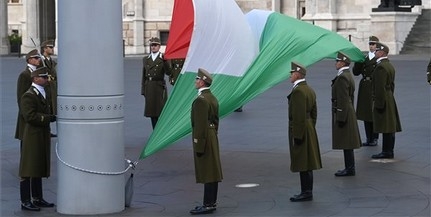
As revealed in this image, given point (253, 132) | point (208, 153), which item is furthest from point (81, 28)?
point (253, 132)

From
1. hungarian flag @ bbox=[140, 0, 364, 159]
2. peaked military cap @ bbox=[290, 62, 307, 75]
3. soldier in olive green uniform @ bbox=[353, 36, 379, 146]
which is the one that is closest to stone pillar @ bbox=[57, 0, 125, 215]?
hungarian flag @ bbox=[140, 0, 364, 159]

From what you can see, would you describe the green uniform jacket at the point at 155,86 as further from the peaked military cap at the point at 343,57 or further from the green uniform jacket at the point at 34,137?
the green uniform jacket at the point at 34,137

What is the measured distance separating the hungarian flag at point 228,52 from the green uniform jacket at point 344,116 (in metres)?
0.45

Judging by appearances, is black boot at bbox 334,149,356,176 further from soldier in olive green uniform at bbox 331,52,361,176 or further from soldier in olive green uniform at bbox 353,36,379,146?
soldier in olive green uniform at bbox 353,36,379,146

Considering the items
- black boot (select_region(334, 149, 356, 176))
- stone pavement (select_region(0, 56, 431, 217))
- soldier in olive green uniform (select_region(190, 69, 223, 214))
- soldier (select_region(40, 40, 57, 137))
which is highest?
soldier (select_region(40, 40, 57, 137))

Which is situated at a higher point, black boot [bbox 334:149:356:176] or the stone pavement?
black boot [bbox 334:149:356:176]

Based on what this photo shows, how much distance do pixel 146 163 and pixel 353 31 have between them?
27996 millimetres

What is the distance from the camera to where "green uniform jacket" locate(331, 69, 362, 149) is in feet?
38.7

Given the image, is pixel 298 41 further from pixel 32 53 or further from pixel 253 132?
pixel 253 132

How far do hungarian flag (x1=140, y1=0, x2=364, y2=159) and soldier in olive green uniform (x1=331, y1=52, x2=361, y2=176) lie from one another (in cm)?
36

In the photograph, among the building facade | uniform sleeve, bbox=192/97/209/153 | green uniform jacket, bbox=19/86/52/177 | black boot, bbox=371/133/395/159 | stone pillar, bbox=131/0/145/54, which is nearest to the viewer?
uniform sleeve, bbox=192/97/209/153

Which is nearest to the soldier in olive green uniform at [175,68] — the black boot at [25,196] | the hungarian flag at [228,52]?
the hungarian flag at [228,52]

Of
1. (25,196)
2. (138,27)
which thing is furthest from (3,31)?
(25,196)

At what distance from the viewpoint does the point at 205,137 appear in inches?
391
